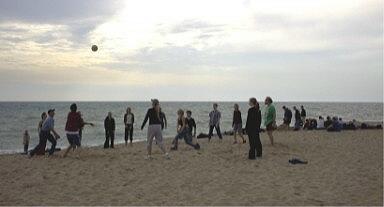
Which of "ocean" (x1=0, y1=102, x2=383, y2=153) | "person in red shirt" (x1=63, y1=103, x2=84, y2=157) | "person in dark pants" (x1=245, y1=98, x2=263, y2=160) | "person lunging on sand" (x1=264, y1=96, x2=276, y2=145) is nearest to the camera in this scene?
"person in dark pants" (x1=245, y1=98, x2=263, y2=160)

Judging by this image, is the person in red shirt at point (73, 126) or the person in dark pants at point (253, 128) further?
the person in red shirt at point (73, 126)

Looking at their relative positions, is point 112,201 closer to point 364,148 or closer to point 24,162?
point 24,162

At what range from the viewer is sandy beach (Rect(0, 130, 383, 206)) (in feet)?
27.8

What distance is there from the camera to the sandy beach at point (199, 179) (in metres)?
8.48

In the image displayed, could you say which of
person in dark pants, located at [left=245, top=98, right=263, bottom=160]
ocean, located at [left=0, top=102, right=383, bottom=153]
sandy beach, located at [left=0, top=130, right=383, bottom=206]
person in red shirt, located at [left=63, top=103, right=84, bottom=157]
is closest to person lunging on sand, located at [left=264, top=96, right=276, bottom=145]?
sandy beach, located at [left=0, top=130, right=383, bottom=206]

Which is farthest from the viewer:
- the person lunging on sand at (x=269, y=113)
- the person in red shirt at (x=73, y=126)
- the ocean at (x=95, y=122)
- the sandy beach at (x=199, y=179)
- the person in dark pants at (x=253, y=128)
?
the ocean at (x=95, y=122)

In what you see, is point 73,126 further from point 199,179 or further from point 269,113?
point 269,113

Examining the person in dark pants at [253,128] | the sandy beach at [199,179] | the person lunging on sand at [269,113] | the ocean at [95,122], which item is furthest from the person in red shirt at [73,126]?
the ocean at [95,122]

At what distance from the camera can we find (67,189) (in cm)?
955

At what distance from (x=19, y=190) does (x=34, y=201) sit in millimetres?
1198

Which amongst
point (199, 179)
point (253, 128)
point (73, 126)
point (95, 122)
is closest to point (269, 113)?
point (253, 128)

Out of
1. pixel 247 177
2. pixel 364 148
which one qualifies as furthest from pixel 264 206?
pixel 364 148

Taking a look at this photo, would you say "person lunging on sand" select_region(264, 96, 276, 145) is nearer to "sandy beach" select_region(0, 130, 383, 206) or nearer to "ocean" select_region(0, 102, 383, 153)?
"sandy beach" select_region(0, 130, 383, 206)

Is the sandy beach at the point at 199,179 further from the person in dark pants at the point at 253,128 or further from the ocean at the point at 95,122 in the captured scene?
the ocean at the point at 95,122
